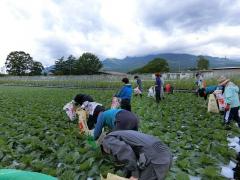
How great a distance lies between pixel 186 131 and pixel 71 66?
73485 millimetres

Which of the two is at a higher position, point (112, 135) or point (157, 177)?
point (112, 135)

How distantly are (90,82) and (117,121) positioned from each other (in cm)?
3282

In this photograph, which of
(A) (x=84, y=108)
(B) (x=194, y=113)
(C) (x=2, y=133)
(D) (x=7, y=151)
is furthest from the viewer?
(B) (x=194, y=113)

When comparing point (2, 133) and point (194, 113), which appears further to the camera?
point (194, 113)

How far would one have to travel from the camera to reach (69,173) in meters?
4.48

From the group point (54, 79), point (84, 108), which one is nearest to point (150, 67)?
point (54, 79)

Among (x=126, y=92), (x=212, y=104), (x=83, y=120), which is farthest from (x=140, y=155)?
(x=212, y=104)

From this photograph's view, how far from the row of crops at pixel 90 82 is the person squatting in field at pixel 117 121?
16801 mm

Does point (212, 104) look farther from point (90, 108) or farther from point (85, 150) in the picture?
point (85, 150)

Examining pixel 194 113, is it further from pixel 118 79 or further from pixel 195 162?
pixel 118 79

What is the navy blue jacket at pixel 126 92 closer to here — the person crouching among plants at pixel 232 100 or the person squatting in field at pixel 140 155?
the person crouching among plants at pixel 232 100

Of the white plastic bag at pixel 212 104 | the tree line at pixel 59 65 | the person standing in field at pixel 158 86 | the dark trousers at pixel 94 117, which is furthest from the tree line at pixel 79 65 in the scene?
the dark trousers at pixel 94 117

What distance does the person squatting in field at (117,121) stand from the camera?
462 cm

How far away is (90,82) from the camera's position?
37219 millimetres
